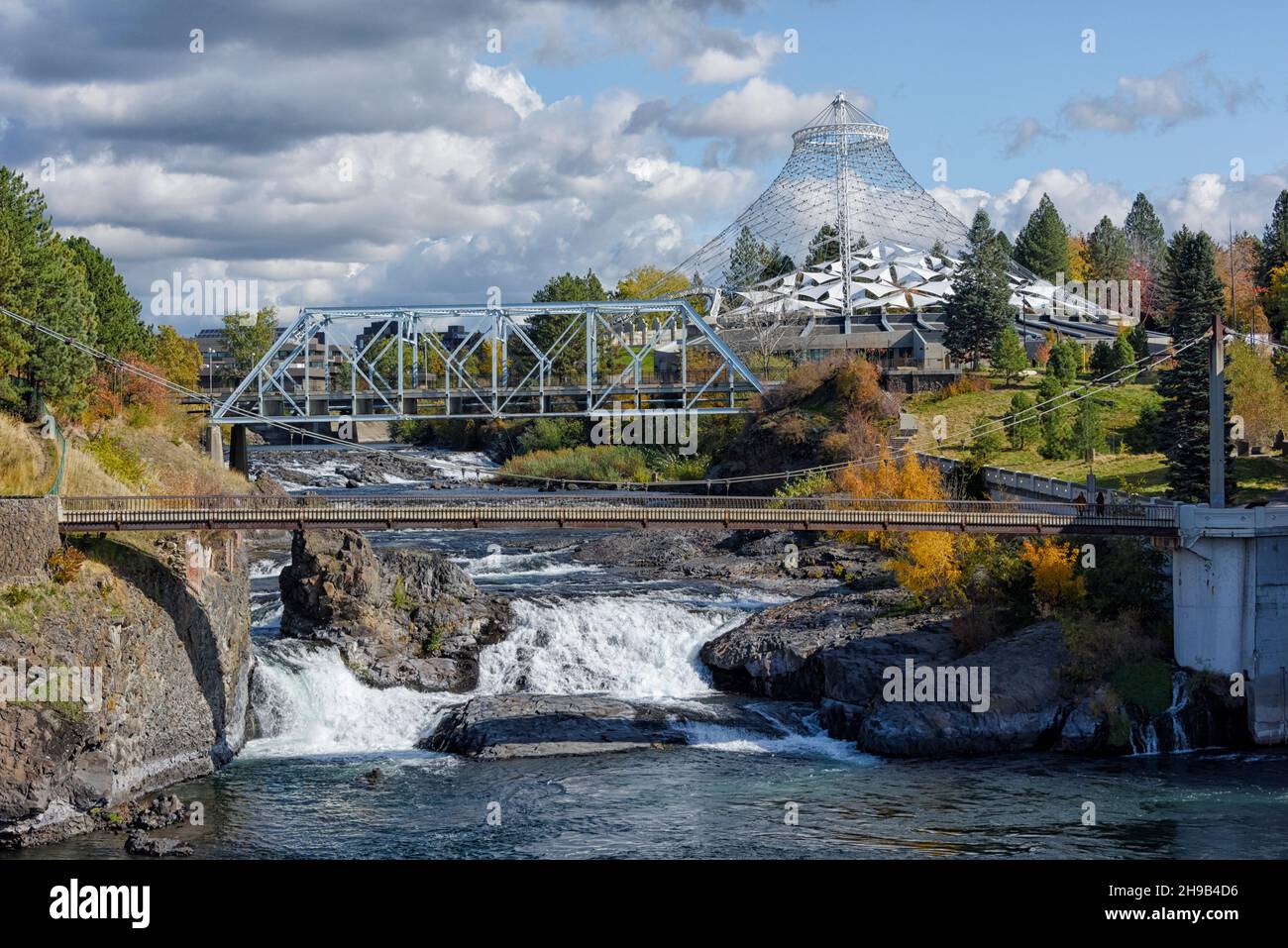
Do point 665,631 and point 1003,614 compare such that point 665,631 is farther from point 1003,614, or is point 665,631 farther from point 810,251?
point 810,251

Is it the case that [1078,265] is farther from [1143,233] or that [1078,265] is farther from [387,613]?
[387,613]

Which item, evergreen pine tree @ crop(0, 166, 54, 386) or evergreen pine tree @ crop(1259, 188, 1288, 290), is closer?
evergreen pine tree @ crop(0, 166, 54, 386)

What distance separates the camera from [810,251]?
193 metres

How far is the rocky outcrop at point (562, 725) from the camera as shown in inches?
2036

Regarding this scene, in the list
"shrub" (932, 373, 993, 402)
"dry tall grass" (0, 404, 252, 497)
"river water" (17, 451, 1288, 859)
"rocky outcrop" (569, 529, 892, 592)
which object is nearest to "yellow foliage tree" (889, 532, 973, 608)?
"rocky outcrop" (569, 529, 892, 592)

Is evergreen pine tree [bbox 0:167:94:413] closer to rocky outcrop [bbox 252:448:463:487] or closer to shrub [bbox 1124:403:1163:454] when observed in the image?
rocky outcrop [bbox 252:448:463:487]

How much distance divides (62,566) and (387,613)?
50.0ft

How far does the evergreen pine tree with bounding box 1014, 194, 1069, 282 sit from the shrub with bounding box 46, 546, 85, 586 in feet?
456

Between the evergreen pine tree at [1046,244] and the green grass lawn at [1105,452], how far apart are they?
5540 centimetres

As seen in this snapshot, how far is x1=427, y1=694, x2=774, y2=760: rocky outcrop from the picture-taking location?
51719 millimetres

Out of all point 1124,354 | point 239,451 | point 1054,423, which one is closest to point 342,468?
point 239,451

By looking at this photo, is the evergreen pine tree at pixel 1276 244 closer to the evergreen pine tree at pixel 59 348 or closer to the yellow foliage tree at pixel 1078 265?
the yellow foliage tree at pixel 1078 265
